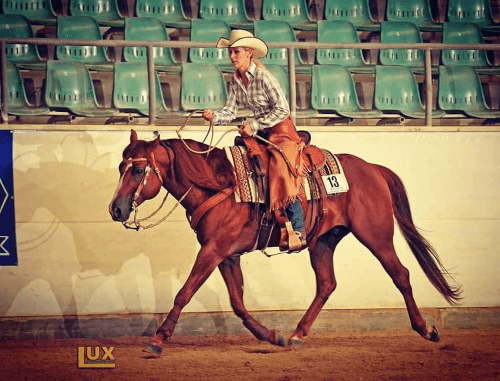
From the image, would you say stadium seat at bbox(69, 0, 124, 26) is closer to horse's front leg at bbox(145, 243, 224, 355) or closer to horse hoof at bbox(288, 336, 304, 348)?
horse's front leg at bbox(145, 243, 224, 355)

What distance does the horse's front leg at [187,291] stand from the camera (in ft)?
20.0

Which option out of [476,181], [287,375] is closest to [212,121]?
[287,375]

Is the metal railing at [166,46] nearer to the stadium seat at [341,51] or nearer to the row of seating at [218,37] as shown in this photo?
the row of seating at [218,37]

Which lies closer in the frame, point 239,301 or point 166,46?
point 239,301

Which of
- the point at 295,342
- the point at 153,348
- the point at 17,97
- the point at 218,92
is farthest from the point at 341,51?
the point at 153,348

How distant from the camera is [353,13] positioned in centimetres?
926

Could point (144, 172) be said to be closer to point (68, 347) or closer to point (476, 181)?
point (68, 347)

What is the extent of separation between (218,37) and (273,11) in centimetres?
89

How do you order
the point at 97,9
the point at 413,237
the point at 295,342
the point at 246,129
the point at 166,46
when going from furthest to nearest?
the point at 97,9 → the point at 166,46 → the point at 413,237 → the point at 295,342 → the point at 246,129

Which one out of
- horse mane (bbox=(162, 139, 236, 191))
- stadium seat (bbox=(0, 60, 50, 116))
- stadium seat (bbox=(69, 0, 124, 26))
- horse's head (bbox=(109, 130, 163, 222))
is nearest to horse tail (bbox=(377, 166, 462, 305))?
horse mane (bbox=(162, 139, 236, 191))

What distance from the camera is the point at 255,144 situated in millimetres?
6301

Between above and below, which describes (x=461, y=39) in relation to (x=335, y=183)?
above

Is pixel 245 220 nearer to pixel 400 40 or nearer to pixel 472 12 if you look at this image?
pixel 400 40

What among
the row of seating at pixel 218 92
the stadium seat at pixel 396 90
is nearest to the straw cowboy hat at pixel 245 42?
the row of seating at pixel 218 92
